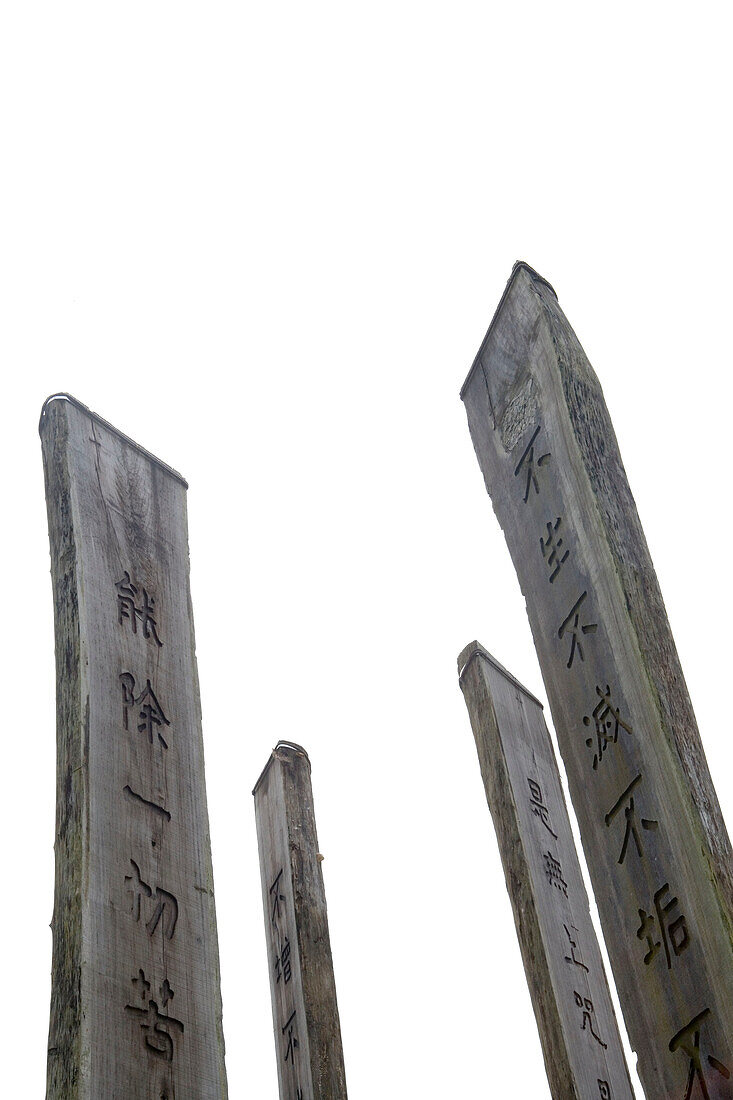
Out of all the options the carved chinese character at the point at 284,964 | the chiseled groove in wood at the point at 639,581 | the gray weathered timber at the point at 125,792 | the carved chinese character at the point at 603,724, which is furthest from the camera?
the carved chinese character at the point at 284,964

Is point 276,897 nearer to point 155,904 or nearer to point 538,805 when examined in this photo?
point 538,805

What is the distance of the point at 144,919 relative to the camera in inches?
94.4

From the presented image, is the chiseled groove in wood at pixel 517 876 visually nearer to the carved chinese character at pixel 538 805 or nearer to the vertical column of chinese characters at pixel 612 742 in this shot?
the carved chinese character at pixel 538 805

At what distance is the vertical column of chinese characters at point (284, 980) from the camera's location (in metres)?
4.14

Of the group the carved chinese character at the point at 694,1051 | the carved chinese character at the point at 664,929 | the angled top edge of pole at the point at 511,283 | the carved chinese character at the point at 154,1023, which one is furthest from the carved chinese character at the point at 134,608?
the carved chinese character at the point at 694,1051

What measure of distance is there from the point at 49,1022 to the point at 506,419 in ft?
5.30

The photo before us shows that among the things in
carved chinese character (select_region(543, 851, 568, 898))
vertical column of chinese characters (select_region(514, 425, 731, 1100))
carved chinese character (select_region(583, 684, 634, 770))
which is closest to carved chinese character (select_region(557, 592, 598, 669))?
vertical column of chinese characters (select_region(514, 425, 731, 1100))

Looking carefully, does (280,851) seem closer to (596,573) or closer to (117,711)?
(117,711)

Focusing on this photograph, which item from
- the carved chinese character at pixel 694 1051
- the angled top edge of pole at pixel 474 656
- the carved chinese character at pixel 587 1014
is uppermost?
the angled top edge of pole at pixel 474 656

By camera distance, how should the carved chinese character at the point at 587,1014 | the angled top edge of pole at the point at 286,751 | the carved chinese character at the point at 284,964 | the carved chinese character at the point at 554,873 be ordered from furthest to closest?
the angled top edge of pole at the point at 286,751, the carved chinese character at the point at 284,964, the carved chinese character at the point at 554,873, the carved chinese character at the point at 587,1014

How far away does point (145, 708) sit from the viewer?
272 centimetres

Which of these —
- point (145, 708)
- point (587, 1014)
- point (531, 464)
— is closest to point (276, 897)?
point (587, 1014)

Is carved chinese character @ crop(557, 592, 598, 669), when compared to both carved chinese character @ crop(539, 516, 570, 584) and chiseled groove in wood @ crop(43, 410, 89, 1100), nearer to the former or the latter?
carved chinese character @ crop(539, 516, 570, 584)

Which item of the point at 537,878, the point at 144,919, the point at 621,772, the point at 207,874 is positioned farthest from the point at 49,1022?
the point at 537,878
